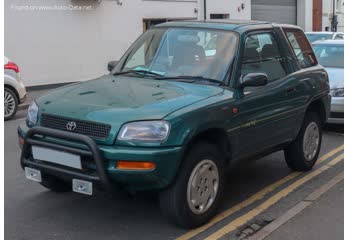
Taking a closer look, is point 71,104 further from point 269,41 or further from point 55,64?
point 55,64

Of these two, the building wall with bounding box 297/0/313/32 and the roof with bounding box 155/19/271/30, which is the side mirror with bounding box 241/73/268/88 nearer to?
the roof with bounding box 155/19/271/30

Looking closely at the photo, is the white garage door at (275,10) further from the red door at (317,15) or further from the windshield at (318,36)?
the windshield at (318,36)

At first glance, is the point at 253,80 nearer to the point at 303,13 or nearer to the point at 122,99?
the point at 122,99

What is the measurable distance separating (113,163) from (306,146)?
3131 mm

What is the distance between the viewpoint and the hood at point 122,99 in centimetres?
416

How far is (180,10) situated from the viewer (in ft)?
69.2

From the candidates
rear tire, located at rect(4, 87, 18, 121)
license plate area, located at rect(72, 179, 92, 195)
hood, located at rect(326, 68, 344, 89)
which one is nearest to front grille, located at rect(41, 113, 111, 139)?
license plate area, located at rect(72, 179, 92, 195)

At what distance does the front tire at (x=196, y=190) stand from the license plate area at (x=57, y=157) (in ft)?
2.49

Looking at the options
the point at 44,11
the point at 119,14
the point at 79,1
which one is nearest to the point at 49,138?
the point at 44,11

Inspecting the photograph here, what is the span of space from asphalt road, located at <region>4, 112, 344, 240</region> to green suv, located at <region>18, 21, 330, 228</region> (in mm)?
237

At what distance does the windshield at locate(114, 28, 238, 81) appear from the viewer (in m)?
5.11

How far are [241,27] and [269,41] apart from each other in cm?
54

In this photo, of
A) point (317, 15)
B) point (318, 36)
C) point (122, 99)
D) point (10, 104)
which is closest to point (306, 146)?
point (122, 99)

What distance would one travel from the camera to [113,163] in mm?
4066
